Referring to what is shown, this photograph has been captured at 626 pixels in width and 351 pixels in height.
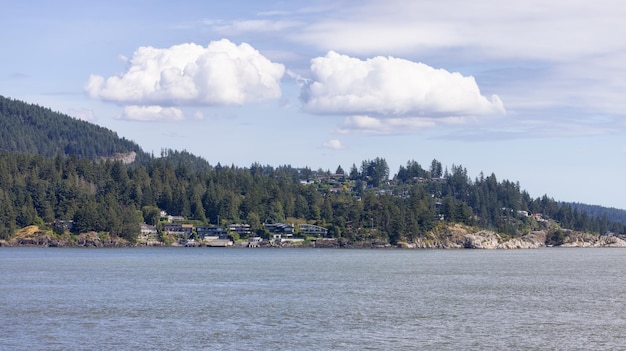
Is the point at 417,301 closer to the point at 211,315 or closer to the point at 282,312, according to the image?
the point at 282,312

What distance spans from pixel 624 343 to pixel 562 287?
4066 centimetres

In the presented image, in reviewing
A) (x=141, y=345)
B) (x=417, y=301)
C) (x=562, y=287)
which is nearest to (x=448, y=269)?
(x=562, y=287)

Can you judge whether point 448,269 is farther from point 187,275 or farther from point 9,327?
point 9,327

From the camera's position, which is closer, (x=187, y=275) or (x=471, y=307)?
(x=471, y=307)

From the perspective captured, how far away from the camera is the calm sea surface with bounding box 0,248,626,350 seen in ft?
155

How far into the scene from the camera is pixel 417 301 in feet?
228

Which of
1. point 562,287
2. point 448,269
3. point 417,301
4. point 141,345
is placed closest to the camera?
point 141,345

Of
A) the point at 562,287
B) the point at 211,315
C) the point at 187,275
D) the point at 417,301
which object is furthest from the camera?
the point at 187,275

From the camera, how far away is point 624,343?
47469mm

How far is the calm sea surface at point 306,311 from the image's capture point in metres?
47.4

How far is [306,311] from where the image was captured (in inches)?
2418

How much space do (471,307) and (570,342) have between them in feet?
56.6

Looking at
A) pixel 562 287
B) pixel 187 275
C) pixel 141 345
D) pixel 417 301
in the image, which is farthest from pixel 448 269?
pixel 141 345

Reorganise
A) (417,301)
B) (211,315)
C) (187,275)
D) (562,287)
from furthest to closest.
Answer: (187,275) → (562,287) → (417,301) → (211,315)
